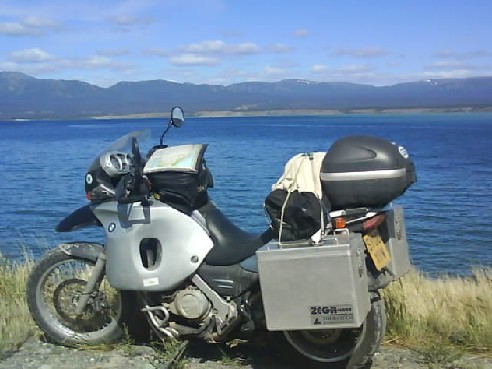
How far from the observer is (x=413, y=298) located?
6.70m

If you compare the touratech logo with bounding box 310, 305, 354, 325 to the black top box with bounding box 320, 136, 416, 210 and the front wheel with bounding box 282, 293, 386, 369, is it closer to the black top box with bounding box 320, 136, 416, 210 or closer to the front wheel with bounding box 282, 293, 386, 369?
the front wheel with bounding box 282, 293, 386, 369

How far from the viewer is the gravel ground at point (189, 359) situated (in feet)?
17.9

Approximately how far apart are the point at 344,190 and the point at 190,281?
1.30m

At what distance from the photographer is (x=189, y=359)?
5.72 meters

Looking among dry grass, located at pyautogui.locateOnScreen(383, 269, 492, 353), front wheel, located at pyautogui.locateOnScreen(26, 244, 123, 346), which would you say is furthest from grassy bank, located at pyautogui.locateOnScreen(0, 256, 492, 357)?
front wheel, located at pyautogui.locateOnScreen(26, 244, 123, 346)

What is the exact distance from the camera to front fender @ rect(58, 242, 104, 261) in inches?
235

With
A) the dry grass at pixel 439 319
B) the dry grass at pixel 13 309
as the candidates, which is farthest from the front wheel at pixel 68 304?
the dry grass at pixel 439 319

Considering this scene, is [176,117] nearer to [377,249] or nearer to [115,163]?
[115,163]

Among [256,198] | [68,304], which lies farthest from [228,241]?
[256,198]

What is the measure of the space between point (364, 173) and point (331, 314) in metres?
0.87

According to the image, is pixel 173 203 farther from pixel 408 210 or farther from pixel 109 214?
pixel 408 210

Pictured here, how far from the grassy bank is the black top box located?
4.35 feet

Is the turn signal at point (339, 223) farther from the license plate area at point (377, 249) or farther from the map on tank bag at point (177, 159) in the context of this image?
the map on tank bag at point (177, 159)

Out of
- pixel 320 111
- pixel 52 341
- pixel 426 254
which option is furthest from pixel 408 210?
pixel 320 111
